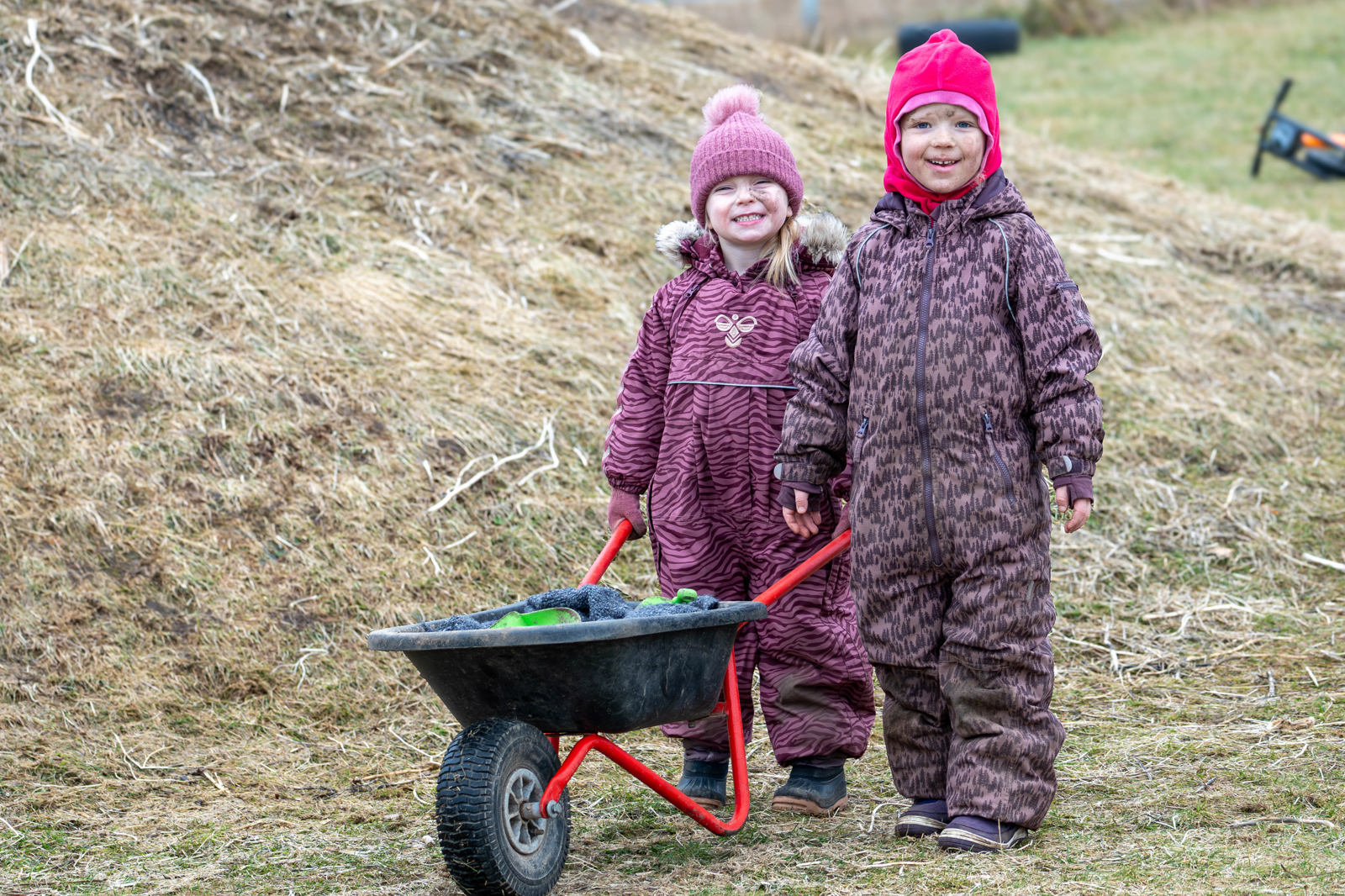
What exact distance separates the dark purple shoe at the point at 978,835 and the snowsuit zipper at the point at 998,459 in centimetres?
77

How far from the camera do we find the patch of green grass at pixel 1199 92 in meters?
13.7

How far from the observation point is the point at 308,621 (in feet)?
16.0

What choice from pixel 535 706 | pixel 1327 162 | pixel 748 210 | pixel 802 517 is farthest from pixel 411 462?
pixel 1327 162

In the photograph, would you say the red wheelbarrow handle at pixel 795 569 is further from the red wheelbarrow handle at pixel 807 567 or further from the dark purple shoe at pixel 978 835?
the dark purple shoe at pixel 978 835

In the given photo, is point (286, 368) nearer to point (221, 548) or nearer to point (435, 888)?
point (221, 548)

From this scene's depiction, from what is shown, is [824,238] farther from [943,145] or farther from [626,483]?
[626,483]

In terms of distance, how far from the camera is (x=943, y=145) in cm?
338

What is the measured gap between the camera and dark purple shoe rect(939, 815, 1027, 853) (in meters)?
3.27

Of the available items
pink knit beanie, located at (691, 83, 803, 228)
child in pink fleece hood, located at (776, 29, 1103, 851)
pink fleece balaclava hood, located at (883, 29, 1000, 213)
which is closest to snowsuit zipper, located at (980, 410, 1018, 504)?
child in pink fleece hood, located at (776, 29, 1103, 851)

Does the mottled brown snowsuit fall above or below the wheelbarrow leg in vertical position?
above

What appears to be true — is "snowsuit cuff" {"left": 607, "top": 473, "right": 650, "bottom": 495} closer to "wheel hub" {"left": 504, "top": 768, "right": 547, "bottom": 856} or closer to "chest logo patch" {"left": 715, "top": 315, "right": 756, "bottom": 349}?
"chest logo patch" {"left": 715, "top": 315, "right": 756, "bottom": 349}

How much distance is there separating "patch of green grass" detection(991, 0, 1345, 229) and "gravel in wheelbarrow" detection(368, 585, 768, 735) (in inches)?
407

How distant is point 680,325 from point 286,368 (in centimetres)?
253

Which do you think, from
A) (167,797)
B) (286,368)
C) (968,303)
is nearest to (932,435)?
(968,303)
